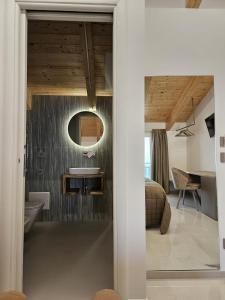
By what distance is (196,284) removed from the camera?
1.96m

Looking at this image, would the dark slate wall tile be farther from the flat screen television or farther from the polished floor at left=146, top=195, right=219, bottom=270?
the flat screen television

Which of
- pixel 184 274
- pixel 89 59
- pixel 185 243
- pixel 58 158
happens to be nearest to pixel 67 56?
pixel 89 59

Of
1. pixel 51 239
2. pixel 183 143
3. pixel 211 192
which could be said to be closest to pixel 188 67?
pixel 183 143

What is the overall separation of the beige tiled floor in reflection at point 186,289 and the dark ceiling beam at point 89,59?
98.5 inches

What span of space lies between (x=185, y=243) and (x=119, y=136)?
5.17ft

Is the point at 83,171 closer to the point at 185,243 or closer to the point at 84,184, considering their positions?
the point at 84,184

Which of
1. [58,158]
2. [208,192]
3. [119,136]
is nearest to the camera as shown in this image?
[119,136]

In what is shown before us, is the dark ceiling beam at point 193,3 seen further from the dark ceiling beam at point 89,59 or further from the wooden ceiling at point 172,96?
the dark ceiling beam at point 89,59

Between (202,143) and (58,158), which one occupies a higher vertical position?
(202,143)

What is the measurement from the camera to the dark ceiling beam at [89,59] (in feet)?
8.50

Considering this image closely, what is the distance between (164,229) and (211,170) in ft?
2.71

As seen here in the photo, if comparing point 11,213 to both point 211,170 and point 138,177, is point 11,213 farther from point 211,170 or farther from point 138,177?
point 211,170

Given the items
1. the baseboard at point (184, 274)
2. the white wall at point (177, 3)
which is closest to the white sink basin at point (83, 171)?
the baseboard at point (184, 274)

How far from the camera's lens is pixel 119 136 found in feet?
5.25
